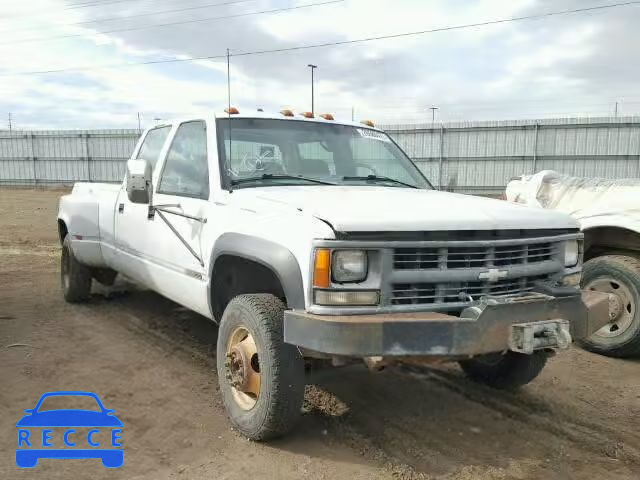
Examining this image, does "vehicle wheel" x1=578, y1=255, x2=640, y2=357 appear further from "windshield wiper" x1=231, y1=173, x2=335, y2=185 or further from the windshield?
"windshield wiper" x1=231, y1=173, x2=335, y2=185

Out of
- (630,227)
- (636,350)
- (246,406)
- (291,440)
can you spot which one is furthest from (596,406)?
(246,406)

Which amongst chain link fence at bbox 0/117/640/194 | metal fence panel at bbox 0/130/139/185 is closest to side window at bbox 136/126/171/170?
chain link fence at bbox 0/117/640/194

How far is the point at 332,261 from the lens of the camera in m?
2.74

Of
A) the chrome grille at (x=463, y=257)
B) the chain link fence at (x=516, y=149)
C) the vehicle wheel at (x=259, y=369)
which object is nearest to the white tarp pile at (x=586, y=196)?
the chrome grille at (x=463, y=257)

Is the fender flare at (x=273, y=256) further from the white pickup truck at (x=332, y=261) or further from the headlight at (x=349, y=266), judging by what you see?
the headlight at (x=349, y=266)

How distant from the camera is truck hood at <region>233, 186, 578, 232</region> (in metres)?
2.80

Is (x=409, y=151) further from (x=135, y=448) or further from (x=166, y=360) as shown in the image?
(x=135, y=448)

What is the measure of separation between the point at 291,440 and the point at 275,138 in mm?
2136

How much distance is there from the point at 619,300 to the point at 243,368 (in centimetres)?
358

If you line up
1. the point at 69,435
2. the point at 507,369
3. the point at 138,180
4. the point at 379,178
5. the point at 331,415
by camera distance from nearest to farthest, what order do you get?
the point at 69,435 → the point at 331,415 → the point at 138,180 → the point at 507,369 → the point at 379,178

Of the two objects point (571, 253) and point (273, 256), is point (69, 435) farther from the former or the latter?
point (571, 253)

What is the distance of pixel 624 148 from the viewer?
1712 centimetres

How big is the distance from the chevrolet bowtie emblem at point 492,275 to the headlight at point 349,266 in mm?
656

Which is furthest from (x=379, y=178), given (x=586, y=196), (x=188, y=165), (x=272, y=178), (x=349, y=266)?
(x=586, y=196)
